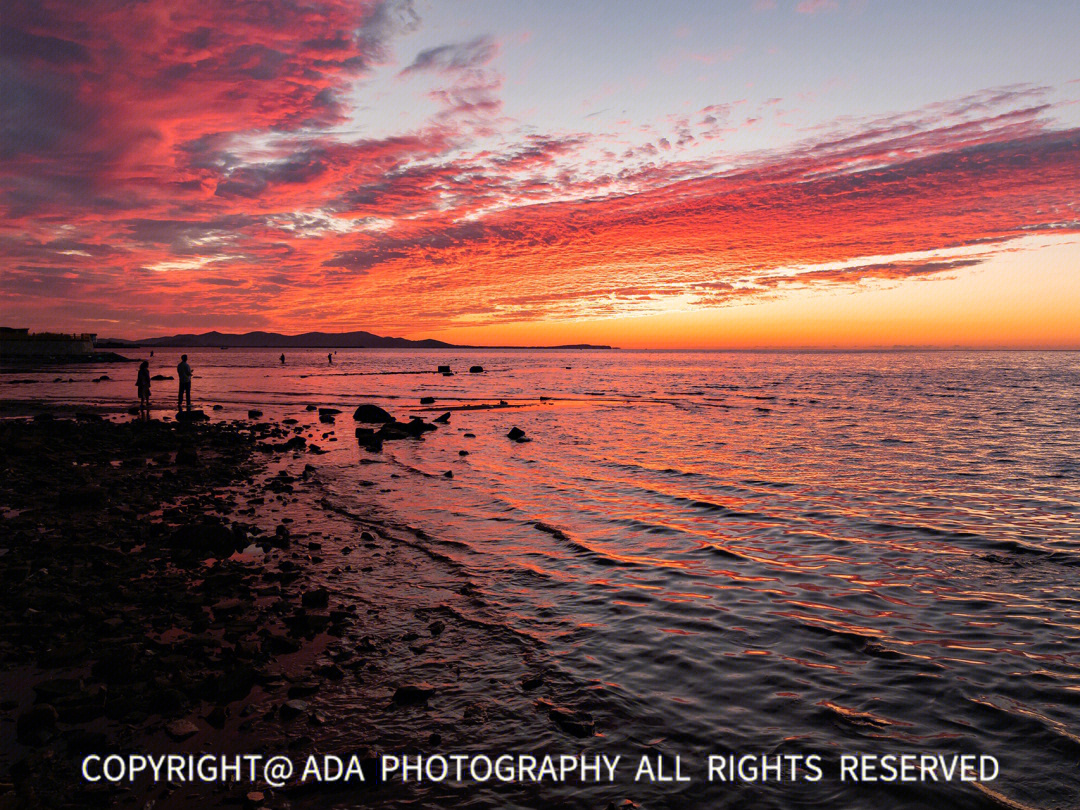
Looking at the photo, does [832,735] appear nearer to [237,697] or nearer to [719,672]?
[719,672]

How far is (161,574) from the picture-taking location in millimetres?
10797

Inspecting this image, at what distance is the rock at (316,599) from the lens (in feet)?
32.0

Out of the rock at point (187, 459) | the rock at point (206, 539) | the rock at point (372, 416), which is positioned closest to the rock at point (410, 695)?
the rock at point (206, 539)

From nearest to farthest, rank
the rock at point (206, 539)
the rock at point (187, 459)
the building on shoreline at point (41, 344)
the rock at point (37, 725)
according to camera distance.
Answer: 1. the rock at point (37, 725)
2. the rock at point (206, 539)
3. the rock at point (187, 459)
4. the building on shoreline at point (41, 344)

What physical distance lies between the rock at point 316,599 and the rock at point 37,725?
3.74 metres

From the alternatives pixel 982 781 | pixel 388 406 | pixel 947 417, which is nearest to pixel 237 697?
pixel 982 781

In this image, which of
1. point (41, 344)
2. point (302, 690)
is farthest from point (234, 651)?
point (41, 344)

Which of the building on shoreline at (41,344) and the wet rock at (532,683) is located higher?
the building on shoreline at (41,344)

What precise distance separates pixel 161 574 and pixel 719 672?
9714 millimetres

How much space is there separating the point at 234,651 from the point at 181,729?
5.58ft

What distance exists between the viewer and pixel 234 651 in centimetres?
794

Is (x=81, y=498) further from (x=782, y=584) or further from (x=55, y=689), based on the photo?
(x=782, y=584)

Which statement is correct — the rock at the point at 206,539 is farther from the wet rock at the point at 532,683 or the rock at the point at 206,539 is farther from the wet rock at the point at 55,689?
the wet rock at the point at 532,683

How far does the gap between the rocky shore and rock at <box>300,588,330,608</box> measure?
0.02 m
